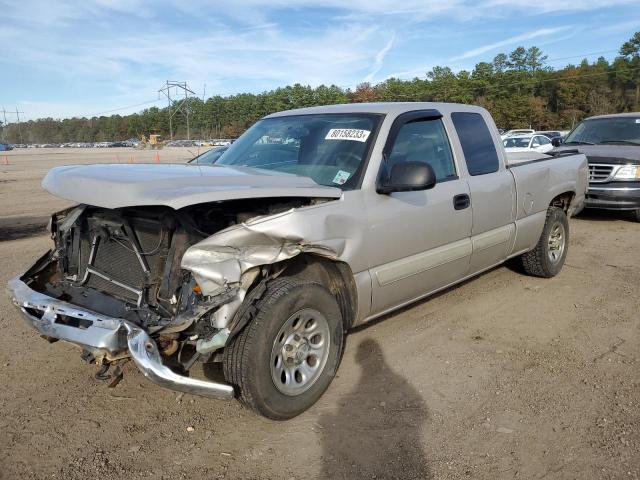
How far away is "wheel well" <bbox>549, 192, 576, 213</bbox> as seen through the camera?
6037 mm

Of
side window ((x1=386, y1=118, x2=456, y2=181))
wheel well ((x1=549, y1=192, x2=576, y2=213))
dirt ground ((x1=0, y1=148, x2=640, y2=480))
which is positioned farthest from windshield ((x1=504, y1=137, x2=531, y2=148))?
side window ((x1=386, y1=118, x2=456, y2=181))

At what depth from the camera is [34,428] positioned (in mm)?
3057

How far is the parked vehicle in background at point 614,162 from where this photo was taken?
8781 mm

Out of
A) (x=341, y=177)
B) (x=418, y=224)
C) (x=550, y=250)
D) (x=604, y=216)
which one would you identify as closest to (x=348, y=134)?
(x=341, y=177)

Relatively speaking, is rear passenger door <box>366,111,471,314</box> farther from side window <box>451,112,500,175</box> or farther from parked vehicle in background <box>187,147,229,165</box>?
parked vehicle in background <box>187,147,229,165</box>

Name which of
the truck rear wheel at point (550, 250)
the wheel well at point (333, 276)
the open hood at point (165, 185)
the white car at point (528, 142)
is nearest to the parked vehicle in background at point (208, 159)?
the open hood at point (165, 185)

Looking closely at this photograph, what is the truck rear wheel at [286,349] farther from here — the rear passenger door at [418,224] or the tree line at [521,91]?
the tree line at [521,91]

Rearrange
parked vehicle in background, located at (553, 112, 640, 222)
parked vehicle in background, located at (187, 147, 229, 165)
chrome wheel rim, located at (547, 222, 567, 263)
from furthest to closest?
parked vehicle in background, located at (553, 112, 640, 222) → chrome wheel rim, located at (547, 222, 567, 263) → parked vehicle in background, located at (187, 147, 229, 165)

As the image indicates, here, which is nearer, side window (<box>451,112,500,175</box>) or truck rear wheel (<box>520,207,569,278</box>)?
side window (<box>451,112,500,175</box>)

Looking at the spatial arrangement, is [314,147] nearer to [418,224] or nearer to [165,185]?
[418,224]

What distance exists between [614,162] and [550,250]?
4.11 m

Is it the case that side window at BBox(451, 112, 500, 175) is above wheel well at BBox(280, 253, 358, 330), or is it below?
above

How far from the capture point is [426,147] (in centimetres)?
421

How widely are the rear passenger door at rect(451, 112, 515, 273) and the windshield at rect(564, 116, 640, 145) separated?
253 inches
